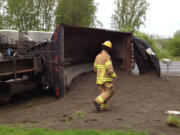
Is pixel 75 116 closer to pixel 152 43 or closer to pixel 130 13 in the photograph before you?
pixel 152 43

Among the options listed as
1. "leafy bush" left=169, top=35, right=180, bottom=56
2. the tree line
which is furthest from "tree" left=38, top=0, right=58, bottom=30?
"leafy bush" left=169, top=35, right=180, bottom=56

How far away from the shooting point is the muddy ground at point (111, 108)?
412cm

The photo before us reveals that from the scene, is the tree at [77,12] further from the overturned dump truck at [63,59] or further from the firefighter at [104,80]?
the firefighter at [104,80]

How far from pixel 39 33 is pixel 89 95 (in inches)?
169

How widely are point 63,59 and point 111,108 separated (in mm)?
2387

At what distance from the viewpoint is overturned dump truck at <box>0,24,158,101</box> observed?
22.3ft

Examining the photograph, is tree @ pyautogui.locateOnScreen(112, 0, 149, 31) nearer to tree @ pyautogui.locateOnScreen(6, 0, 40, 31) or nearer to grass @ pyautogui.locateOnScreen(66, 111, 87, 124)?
tree @ pyautogui.locateOnScreen(6, 0, 40, 31)

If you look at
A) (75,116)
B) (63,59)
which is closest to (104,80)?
(75,116)

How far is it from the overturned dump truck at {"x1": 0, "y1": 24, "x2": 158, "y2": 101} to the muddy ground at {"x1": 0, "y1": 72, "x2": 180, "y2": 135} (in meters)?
0.56

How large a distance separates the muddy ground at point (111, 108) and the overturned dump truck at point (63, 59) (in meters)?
0.56

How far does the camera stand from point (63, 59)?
6918mm

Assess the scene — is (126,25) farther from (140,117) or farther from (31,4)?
(140,117)

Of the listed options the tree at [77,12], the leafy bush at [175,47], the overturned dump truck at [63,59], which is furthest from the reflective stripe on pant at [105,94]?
the leafy bush at [175,47]

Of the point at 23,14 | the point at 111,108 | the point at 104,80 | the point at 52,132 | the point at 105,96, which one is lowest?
the point at 111,108
